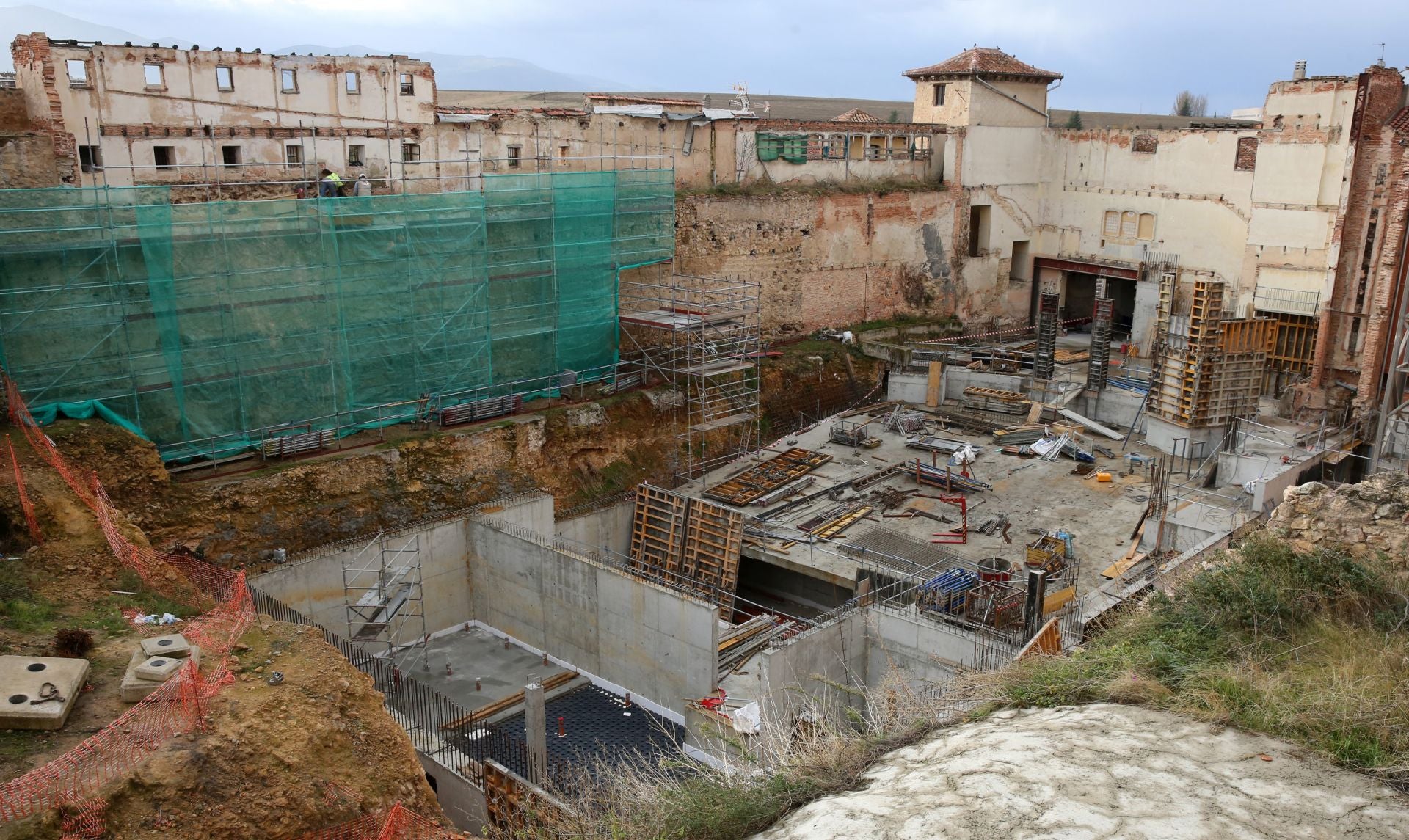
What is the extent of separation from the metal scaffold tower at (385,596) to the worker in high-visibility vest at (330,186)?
680 cm

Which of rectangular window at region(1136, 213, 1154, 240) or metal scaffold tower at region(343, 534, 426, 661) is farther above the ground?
rectangular window at region(1136, 213, 1154, 240)

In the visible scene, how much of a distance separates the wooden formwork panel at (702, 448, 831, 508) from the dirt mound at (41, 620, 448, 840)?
11.2m

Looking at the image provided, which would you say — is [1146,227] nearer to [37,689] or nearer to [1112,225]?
[1112,225]

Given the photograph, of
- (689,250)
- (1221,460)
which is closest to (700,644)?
(1221,460)

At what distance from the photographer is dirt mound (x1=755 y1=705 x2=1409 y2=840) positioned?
6973 mm

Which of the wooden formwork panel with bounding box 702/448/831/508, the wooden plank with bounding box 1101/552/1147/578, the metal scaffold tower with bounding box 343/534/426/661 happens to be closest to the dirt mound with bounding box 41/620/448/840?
the metal scaffold tower with bounding box 343/534/426/661

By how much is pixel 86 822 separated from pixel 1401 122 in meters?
27.7

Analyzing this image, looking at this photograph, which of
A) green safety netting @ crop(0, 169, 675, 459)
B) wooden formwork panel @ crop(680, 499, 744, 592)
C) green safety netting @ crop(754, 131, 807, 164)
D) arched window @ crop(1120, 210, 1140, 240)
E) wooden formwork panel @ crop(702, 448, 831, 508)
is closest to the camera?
green safety netting @ crop(0, 169, 675, 459)

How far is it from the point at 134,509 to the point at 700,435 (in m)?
12.3

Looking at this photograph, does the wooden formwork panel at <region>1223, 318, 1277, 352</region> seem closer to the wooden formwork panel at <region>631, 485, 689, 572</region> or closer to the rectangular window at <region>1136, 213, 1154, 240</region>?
the rectangular window at <region>1136, 213, 1154, 240</region>

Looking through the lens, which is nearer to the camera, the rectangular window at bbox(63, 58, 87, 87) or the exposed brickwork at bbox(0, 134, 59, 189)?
the exposed brickwork at bbox(0, 134, 59, 189)

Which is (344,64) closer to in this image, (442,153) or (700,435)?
(442,153)

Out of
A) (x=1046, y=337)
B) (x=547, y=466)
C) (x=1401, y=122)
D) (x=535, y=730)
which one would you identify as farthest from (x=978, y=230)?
(x=535, y=730)

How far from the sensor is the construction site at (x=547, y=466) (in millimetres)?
11953
